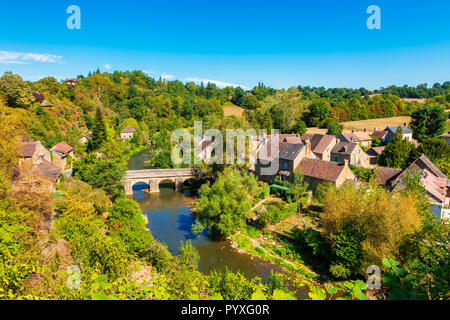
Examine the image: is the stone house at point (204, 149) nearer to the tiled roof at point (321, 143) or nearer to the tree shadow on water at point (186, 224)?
the tree shadow on water at point (186, 224)

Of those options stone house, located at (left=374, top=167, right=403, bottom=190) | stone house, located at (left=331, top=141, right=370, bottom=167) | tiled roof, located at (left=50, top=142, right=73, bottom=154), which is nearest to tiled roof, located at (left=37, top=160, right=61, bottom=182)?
tiled roof, located at (left=50, top=142, right=73, bottom=154)

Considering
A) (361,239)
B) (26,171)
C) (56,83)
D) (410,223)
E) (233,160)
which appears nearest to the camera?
(410,223)

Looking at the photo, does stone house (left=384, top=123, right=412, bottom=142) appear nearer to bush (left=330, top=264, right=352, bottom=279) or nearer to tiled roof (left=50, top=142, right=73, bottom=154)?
bush (left=330, top=264, right=352, bottom=279)

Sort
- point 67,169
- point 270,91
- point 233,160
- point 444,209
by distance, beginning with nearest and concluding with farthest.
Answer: point 444,209, point 233,160, point 67,169, point 270,91

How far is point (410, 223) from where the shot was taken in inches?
728

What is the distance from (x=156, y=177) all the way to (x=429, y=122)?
197 feet

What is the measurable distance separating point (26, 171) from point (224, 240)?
20.4 metres

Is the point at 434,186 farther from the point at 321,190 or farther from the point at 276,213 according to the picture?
the point at 276,213

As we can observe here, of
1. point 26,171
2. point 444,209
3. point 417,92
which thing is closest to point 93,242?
point 26,171

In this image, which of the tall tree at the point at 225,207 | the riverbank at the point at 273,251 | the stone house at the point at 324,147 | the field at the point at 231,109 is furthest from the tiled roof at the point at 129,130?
the riverbank at the point at 273,251

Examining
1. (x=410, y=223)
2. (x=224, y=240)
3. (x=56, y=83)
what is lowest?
(x=224, y=240)

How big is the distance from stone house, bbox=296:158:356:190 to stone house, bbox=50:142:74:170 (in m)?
43.1

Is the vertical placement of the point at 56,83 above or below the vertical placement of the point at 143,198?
above

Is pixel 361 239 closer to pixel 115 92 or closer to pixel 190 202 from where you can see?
pixel 190 202
